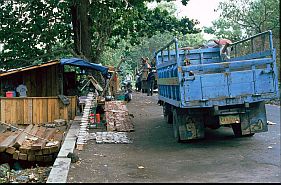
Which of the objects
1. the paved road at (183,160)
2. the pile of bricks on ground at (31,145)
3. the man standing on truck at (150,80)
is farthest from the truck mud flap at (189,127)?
the man standing on truck at (150,80)

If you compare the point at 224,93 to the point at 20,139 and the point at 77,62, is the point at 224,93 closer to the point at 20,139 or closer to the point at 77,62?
the point at 20,139

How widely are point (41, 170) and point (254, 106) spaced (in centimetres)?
510

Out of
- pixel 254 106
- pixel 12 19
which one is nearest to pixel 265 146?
pixel 254 106

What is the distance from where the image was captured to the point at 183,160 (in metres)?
7.70

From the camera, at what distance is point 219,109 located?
8.64 m

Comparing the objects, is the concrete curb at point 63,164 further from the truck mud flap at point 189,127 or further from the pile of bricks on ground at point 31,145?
the truck mud flap at point 189,127

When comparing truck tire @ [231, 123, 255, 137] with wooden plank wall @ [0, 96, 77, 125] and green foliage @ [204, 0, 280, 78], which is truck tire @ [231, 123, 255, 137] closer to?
wooden plank wall @ [0, 96, 77, 125]

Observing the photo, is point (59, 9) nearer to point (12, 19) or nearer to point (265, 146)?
point (12, 19)

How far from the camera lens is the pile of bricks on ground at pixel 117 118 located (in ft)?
39.7

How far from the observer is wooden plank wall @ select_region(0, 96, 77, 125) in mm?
14328

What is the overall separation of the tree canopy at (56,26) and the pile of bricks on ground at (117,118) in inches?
262

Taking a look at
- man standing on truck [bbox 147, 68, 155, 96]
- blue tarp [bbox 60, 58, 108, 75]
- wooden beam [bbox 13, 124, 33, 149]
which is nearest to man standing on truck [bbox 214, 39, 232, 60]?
blue tarp [bbox 60, 58, 108, 75]

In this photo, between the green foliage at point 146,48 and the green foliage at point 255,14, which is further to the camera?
the green foliage at point 146,48

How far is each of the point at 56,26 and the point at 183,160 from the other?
14.5 m
